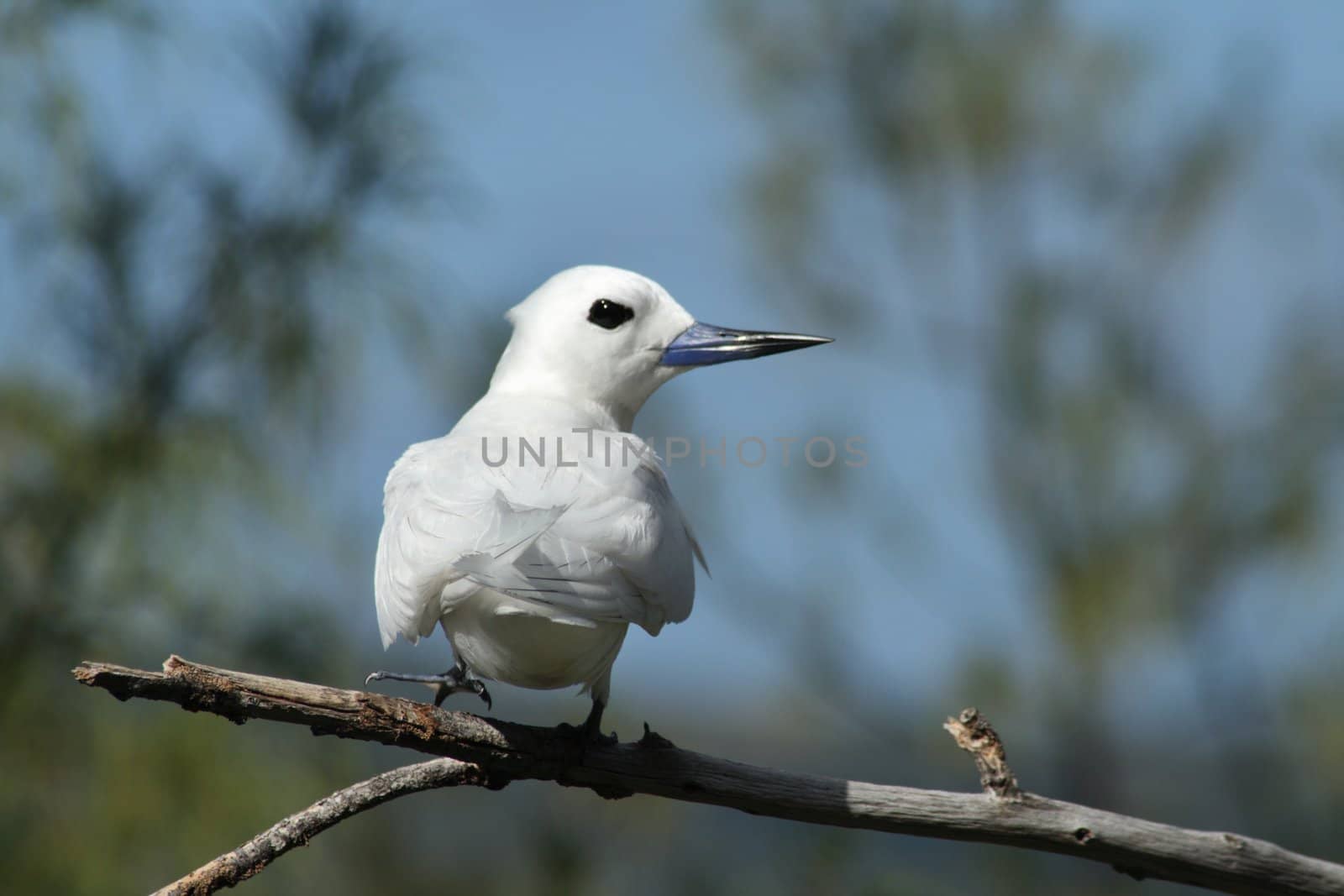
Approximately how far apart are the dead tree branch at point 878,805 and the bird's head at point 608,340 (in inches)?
39.7

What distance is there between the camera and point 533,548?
77.6 inches

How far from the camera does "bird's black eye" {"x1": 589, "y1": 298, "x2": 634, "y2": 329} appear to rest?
2.83 m

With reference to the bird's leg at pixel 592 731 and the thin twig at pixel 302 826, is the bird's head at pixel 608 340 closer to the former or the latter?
the bird's leg at pixel 592 731

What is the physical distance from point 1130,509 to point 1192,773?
1699 mm

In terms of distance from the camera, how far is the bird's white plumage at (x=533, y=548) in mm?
1979

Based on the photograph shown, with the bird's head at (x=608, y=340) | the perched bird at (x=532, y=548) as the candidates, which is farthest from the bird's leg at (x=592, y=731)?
the bird's head at (x=608, y=340)

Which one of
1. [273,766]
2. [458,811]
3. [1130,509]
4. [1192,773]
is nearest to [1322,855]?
[1192,773]

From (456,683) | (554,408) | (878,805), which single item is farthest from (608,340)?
(878,805)

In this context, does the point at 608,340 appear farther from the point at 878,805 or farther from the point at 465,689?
the point at 878,805

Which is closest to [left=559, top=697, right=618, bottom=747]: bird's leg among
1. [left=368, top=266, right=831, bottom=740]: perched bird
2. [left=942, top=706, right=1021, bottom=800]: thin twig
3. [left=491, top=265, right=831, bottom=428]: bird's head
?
[left=368, top=266, right=831, bottom=740]: perched bird

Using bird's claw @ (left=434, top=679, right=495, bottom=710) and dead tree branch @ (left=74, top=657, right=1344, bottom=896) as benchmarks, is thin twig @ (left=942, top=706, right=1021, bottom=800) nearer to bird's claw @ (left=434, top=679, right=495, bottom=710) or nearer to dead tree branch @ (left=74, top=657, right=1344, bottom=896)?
dead tree branch @ (left=74, top=657, right=1344, bottom=896)

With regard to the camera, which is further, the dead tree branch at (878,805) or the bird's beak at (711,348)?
the bird's beak at (711,348)

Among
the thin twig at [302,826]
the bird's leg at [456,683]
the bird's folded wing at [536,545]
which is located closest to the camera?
the thin twig at [302,826]

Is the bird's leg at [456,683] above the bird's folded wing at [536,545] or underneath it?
underneath
